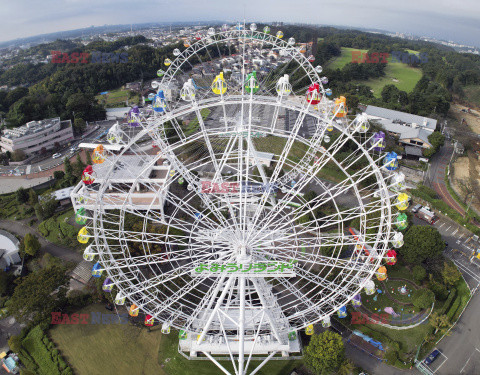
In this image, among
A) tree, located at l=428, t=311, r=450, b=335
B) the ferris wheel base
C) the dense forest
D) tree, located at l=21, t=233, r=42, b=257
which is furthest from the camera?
the dense forest

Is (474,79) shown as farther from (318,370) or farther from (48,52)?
(48,52)

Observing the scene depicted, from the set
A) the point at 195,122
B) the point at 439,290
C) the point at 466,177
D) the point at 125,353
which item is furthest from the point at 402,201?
the point at 466,177

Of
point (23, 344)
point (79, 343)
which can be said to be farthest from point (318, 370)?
point (23, 344)

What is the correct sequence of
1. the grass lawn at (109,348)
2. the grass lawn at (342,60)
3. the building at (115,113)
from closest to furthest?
the grass lawn at (109,348), the building at (115,113), the grass lawn at (342,60)

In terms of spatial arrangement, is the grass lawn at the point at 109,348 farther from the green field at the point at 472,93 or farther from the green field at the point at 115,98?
the green field at the point at 472,93

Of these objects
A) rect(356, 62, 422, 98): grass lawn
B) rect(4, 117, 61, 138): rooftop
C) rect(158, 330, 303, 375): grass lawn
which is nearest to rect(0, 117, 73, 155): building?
rect(4, 117, 61, 138): rooftop

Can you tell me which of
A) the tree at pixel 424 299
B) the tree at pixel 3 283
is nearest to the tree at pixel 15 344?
the tree at pixel 3 283

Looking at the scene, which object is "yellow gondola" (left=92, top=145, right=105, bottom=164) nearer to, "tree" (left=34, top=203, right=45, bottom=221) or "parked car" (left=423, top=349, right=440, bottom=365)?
"tree" (left=34, top=203, right=45, bottom=221)
